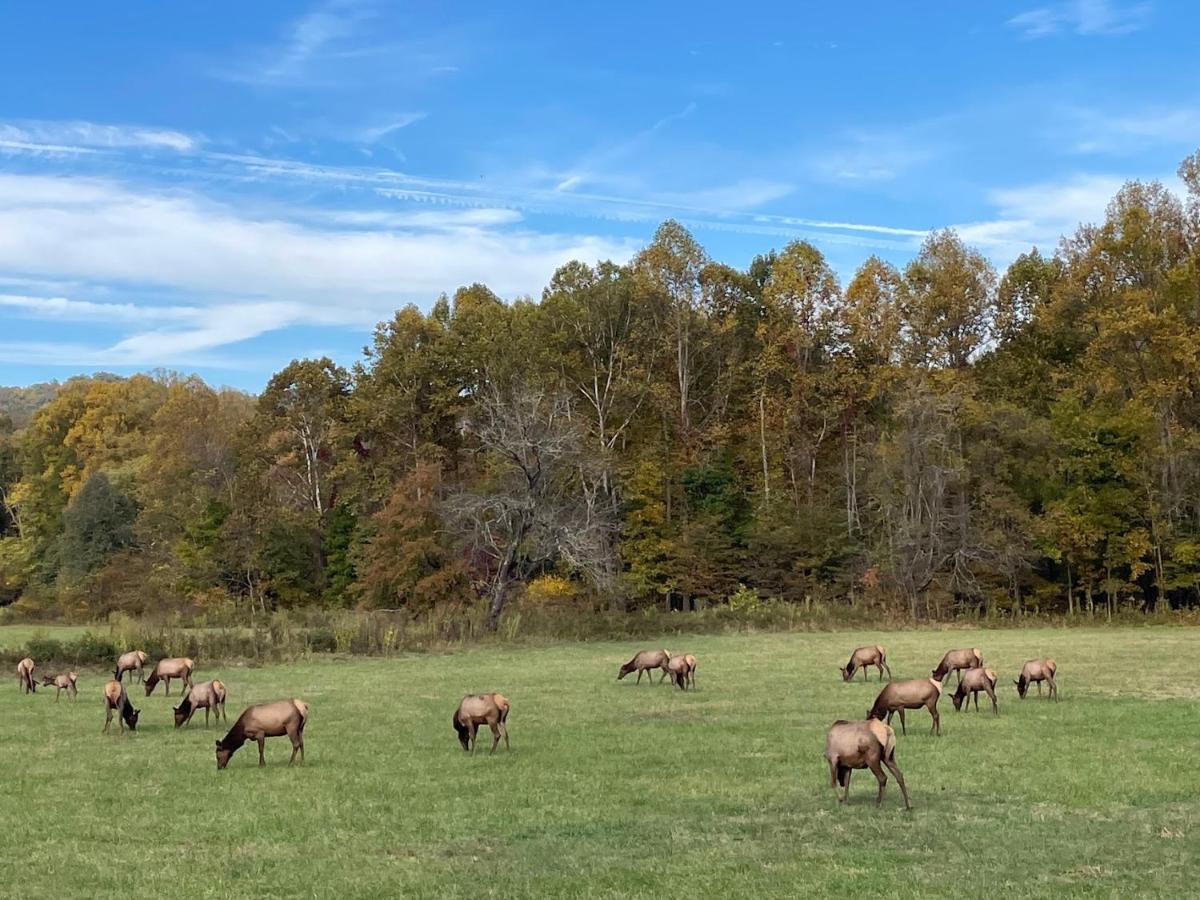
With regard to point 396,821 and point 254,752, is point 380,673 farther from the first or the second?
point 396,821

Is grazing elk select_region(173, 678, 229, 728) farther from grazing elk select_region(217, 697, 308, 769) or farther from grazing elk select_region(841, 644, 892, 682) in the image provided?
grazing elk select_region(841, 644, 892, 682)

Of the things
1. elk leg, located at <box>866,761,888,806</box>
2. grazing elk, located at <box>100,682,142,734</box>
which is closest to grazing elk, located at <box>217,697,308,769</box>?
grazing elk, located at <box>100,682,142,734</box>

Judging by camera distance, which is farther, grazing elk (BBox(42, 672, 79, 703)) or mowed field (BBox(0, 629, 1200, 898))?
grazing elk (BBox(42, 672, 79, 703))

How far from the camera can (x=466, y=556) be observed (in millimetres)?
51688

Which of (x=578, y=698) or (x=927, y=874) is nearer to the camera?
(x=927, y=874)

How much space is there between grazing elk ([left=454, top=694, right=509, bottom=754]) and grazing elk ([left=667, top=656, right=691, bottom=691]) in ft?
26.7

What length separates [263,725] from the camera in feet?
45.0

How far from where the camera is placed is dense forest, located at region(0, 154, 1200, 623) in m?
48.4

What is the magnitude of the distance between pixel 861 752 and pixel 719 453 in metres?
48.2

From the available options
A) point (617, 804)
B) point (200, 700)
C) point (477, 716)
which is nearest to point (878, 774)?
point (617, 804)

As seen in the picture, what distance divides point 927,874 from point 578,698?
13.3 m

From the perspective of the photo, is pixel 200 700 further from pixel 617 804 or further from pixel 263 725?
pixel 617 804

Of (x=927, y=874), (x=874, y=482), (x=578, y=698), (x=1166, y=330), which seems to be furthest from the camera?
(x=874, y=482)

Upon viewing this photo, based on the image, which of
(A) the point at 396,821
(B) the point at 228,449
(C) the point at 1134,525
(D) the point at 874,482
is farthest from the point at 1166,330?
(B) the point at 228,449
